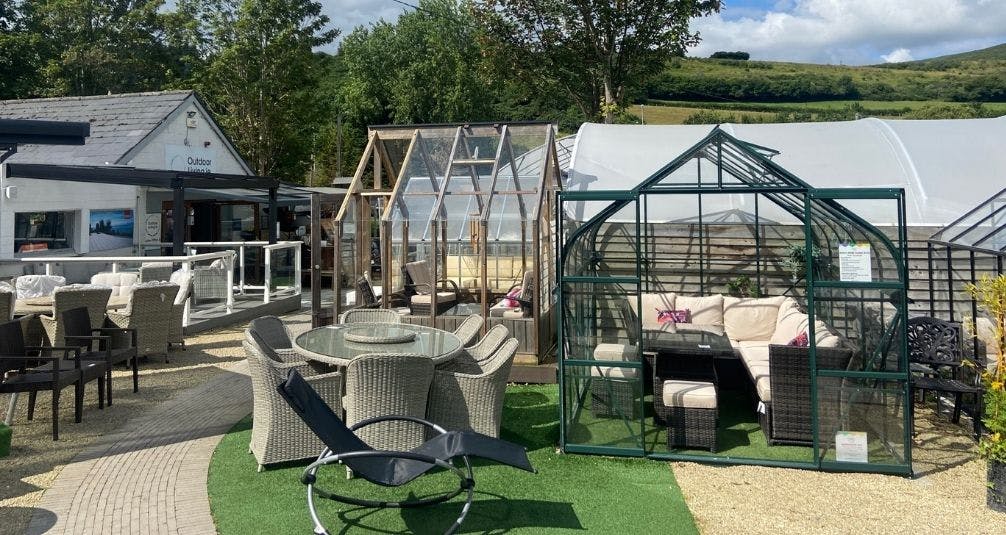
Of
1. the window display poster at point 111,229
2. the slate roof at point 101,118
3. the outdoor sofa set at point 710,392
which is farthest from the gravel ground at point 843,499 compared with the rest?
the slate roof at point 101,118

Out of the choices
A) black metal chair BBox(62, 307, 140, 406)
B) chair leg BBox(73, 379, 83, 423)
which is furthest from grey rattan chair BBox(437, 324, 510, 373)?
black metal chair BBox(62, 307, 140, 406)

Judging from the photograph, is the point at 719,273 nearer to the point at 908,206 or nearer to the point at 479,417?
the point at 908,206

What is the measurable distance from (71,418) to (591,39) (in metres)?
17.0

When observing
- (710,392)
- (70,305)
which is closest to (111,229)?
(70,305)

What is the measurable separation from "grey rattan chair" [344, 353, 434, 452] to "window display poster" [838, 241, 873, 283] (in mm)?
3267

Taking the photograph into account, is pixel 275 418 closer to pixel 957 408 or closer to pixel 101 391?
pixel 101 391

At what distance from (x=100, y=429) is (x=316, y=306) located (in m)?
3.43

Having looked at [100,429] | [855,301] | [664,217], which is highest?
[664,217]

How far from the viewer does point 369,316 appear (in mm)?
8266

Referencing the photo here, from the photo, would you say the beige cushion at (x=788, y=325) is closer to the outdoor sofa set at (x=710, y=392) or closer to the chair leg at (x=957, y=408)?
the outdoor sofa set at (x=710, y=392)

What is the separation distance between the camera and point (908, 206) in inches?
431

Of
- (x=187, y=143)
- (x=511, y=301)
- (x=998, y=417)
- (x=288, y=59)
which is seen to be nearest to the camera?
(x=998, y=417)

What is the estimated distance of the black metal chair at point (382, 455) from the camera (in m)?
4.34

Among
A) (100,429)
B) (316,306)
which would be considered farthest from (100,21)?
(100,429)
